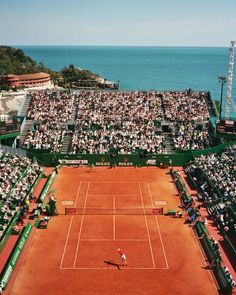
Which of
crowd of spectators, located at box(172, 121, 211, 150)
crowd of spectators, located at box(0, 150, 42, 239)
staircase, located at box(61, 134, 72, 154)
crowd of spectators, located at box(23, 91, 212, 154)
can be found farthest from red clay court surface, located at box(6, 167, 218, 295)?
crowd of spectators, located at box(172, 121, 211, 150)

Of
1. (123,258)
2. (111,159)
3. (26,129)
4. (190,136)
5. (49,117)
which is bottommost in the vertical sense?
(111,159)

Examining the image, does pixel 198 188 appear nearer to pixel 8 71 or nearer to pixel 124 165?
pixel 124 165

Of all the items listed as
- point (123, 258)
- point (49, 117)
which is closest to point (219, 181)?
point (123, 258)

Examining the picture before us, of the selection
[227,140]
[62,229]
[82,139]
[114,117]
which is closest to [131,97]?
[114,117]

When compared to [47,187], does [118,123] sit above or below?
above

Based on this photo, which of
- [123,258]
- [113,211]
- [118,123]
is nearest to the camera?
[123,258]

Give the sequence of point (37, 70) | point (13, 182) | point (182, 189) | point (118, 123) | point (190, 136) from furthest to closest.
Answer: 1. point (37, 70)
2. point (118, 123)
3. point (190, 136)
4. point (182, 189)
5. point (13, 182)

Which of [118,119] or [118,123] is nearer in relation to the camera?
[118,123]

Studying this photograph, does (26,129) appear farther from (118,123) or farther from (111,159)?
(111,159)
